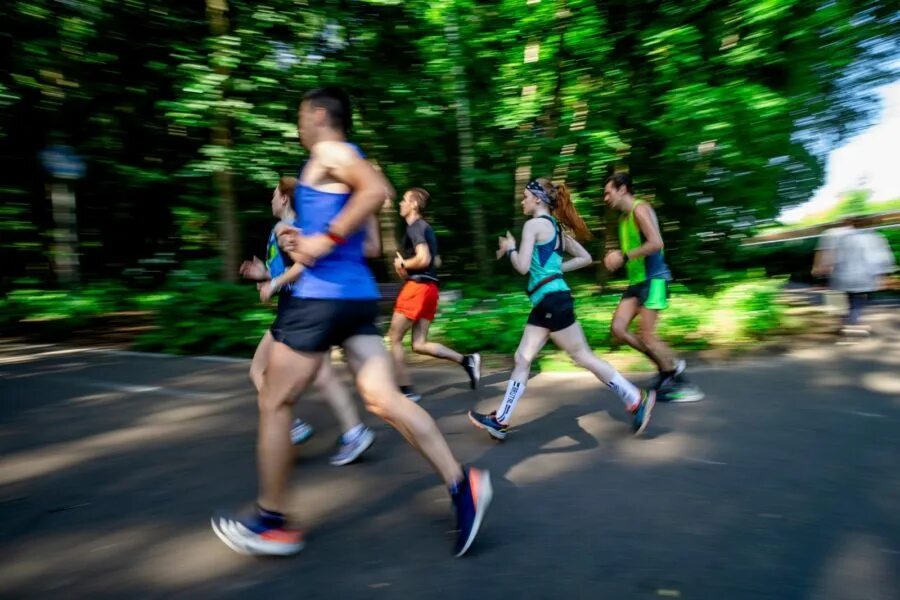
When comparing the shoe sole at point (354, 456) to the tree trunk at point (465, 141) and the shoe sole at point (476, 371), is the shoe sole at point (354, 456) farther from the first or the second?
the tree trunk at point (465, 141)

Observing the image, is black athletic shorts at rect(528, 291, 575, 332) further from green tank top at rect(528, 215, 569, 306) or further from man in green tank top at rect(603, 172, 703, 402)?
man in green tank top at rect(603, 172, 703, 402)

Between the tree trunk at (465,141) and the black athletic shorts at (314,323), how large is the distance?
23.2 feet

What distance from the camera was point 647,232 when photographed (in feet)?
17.4

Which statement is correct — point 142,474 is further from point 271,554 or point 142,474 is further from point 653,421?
point 653,421

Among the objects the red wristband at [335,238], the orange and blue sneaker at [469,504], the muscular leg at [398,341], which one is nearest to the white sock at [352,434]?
the orange and blue sneaker at [469,504]

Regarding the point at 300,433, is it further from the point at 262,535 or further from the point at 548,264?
the point at 548,264

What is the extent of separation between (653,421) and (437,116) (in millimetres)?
6236

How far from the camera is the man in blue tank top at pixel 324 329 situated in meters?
2.83

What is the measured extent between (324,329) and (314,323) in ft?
0.16

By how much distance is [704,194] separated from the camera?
9.28 metres

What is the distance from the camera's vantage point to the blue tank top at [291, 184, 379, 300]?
2855mm

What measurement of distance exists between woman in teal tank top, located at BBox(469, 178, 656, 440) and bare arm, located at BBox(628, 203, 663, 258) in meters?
0.99

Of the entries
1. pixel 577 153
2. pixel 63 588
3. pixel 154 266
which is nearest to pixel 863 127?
pixel 577 153

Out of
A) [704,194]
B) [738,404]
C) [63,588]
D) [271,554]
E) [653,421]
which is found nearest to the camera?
[63,588]
